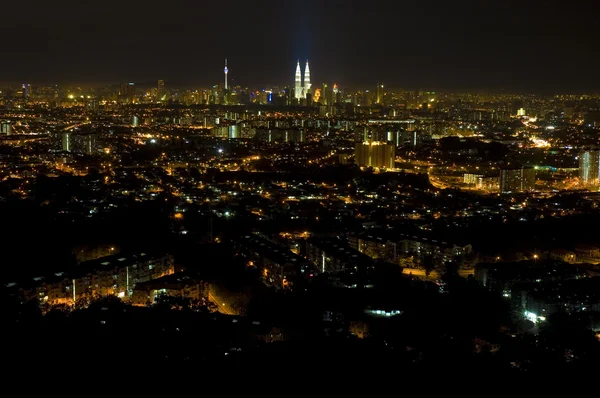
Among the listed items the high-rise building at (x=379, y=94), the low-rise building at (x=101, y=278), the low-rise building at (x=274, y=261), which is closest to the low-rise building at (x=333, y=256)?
the low-rise building at (x=274, y=261)

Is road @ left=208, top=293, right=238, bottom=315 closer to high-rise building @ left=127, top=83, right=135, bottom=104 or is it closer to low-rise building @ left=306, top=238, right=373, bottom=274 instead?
low-rise building @ left=306, top=238, right=373, bottom=274

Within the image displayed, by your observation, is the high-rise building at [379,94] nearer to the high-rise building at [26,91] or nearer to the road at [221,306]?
the high-rise building at [26,91]

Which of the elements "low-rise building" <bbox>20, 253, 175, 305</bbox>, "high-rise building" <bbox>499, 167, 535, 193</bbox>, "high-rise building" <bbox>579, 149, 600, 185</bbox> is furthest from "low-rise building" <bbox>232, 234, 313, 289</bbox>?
"high-rise building" <bbox>579, 149, 600, 185</bbox>

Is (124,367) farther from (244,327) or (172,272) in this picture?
(172,272)

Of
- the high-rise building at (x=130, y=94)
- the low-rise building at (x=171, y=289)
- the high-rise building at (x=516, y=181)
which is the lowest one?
the low-rise building at (x=171, y=289)

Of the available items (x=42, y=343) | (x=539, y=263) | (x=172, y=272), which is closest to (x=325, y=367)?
(x=42, y=343)
